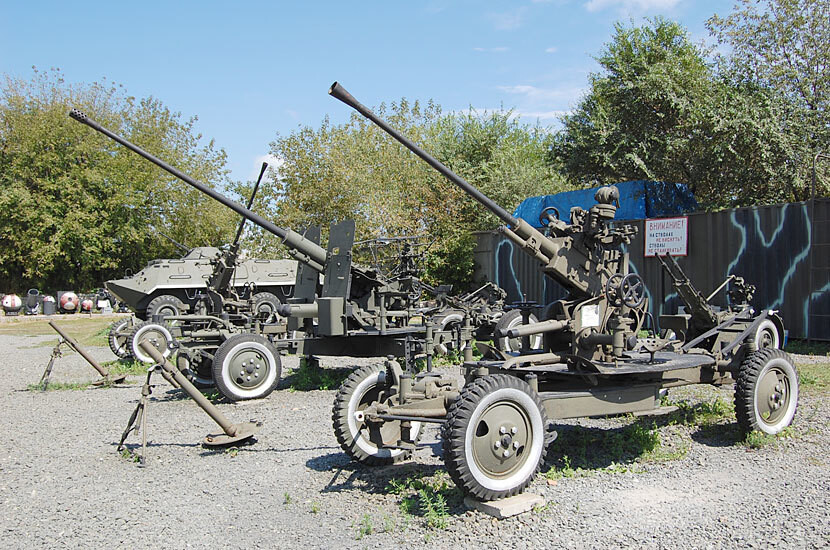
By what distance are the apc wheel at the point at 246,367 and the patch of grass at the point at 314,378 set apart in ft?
2.97

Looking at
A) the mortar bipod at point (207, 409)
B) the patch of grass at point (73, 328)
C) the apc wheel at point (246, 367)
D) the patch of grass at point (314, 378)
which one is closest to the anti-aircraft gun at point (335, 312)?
the apc wheel at point (246, 367)

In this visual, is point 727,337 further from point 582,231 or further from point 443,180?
point 443,180

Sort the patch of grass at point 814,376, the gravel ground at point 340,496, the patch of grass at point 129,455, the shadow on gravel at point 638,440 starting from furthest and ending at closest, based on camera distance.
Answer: the patch of grass at point 814,376, the patch of grass at point 129,455, the shadow on gravel at point 638,440, the gravel ground at point 340,496

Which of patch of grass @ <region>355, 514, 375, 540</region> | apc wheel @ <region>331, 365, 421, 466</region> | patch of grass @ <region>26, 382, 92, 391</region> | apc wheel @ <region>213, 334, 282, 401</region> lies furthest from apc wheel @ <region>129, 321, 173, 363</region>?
patch of grass @ <region>355, 514, 375, 540</region>

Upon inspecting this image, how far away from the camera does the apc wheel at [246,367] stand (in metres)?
8.90

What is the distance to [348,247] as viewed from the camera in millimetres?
9977

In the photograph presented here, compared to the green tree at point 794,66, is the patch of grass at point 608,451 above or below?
below

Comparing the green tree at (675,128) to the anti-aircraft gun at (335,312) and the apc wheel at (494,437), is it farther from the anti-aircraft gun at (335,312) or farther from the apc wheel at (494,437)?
the apc wheel at (494,437)

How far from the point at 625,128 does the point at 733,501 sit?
17576 mm

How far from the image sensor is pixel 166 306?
1747 cm

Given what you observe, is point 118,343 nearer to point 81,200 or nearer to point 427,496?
point 427,496

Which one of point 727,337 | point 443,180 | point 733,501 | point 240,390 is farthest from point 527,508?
point 443,180

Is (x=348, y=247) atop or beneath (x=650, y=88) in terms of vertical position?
beneath

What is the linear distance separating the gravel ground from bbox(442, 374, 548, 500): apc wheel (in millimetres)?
253
